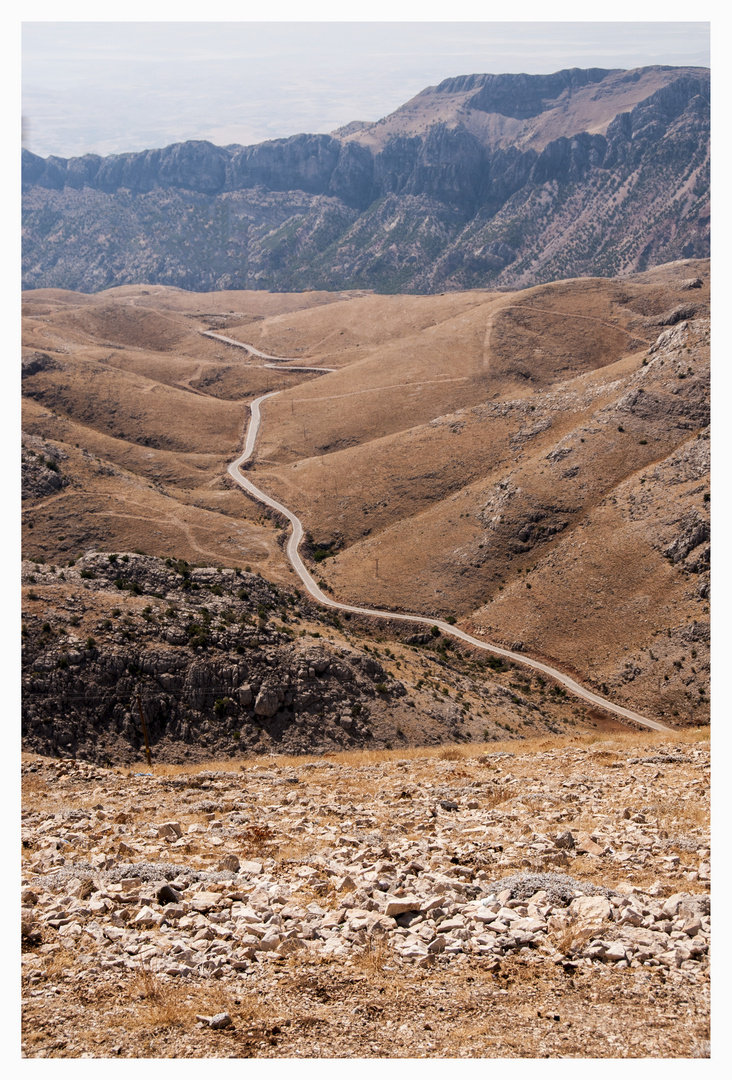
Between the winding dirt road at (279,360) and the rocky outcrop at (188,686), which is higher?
the winding dirt road at (279,360)

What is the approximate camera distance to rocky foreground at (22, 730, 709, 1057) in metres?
9.38

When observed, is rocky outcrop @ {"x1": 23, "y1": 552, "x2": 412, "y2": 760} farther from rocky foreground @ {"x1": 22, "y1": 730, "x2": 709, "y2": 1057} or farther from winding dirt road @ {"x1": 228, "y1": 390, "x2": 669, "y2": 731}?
winding dirt road @ {"x1": 228, "y1": 390, "x2": 669, "y2": 731}

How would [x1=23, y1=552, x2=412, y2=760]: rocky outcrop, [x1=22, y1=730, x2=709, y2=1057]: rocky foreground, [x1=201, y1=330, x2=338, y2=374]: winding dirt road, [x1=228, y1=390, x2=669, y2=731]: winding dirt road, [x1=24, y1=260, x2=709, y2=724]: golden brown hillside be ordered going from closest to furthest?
[x1=22, y1=730, x2=709, y2=1057]: rocky foreground, [x1=23, y1=552, x2=412, y2=760]: rocky outcrop, [x1=228, y1=390, x2=669, y2=731]: winding dirt road, [x1=24, y1=260, x2=709, y2=724]: golden brown hillside, [x1=201, y1=330, x2=338, y2=374]: winding dirt road

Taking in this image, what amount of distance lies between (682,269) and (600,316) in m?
51.9

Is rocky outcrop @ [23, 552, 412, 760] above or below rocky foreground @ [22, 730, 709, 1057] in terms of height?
below

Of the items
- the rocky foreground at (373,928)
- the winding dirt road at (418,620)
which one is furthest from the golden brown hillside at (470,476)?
the rocky foreground at (373,928)

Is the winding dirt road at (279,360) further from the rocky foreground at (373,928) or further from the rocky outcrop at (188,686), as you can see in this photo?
the rocky foreground at (373,928)

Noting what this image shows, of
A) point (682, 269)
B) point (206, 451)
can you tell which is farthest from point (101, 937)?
point (682, 269)

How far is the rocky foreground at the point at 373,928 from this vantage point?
938 cm

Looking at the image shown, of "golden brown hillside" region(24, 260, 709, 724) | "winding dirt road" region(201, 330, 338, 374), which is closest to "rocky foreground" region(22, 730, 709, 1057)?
"golden brown hillside" region(24, 260, 709, 724)

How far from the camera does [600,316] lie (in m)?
151

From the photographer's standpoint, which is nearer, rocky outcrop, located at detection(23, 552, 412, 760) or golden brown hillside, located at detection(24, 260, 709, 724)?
rocky outcrop, located at detection(23, 552, 412, 760)

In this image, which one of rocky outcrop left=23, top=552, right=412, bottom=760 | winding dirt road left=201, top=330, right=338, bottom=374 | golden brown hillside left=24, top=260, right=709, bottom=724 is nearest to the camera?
rocky outcrop left=23, top=552, right=412, bottom=760
